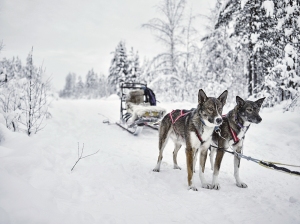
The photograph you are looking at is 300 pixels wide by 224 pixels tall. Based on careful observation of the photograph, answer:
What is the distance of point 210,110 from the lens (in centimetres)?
324

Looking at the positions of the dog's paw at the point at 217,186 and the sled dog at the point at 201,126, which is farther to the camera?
the dog's paw at the point at 217,186

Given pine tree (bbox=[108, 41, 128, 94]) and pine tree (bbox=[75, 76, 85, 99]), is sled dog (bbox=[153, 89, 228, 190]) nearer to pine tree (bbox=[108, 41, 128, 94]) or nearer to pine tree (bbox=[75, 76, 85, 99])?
pine tree (bbox=[108, 41, 128, 94])

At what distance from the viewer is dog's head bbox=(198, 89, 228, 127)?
124 inches

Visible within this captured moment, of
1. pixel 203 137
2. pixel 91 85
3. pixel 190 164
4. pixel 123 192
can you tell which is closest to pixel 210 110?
pixel 203 137

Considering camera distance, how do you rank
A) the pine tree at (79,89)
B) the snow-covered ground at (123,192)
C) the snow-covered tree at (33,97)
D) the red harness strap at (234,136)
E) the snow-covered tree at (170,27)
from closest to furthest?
1. the snow-covered ground at (123,192)
2. the red harness strap at (234,136)
3. the snow-covered tree at (33,97)
4. the snow-covered tree at (170,27)
5. the pine tree at (79,89)

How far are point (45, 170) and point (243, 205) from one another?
302 centimetres

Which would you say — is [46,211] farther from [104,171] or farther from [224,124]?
[224,124]

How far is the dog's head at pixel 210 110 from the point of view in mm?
3154

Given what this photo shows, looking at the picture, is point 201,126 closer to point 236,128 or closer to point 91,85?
point 236,128

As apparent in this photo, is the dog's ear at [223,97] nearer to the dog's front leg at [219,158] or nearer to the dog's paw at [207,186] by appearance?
the dog's front leg at [219,158]

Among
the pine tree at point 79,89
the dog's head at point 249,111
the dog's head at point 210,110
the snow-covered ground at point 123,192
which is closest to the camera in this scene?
the snow-covered ground at point 123,192

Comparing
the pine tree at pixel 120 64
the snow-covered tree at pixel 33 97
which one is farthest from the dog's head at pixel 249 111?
the pine tree at pixel 120 64

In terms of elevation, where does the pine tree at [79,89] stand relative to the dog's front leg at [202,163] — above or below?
above

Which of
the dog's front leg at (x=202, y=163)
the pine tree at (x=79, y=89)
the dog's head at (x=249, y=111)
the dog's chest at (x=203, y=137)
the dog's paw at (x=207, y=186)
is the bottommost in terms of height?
the dog's paw at (x=207, y=186)
